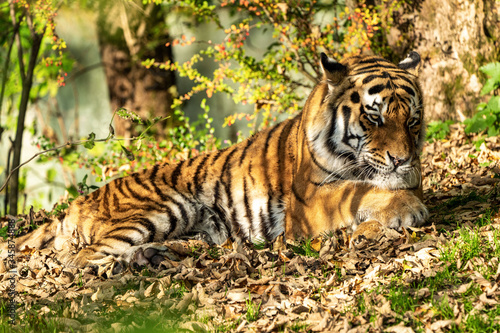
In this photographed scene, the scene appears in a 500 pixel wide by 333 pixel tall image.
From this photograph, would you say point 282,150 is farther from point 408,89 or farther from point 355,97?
point 408,89

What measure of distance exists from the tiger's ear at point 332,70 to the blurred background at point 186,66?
131 centimetres

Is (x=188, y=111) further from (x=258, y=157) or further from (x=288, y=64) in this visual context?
(x=258, y=157)

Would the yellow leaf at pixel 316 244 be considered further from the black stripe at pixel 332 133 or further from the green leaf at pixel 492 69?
the green leaf at pixel 492 69

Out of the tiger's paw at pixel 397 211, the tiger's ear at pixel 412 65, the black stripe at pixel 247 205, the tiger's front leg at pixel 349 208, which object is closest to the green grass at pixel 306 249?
the tiger's front leg at pixel 349 208

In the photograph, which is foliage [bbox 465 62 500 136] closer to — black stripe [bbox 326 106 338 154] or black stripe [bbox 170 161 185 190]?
black stripe [bbox 326 106 338 154]

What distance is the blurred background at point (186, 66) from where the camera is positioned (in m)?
6.35

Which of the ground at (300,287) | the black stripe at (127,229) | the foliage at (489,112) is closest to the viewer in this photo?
the ground at (300,287)

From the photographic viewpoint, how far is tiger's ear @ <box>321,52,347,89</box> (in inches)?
151

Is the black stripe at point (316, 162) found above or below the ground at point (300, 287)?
above

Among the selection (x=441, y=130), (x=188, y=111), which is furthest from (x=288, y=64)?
(x=188, y=111)

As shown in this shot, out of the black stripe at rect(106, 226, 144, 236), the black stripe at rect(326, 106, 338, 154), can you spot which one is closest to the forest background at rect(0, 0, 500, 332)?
the black stripe at rect(106, 226, 144, 236)

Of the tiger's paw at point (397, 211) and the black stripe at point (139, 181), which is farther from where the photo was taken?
the black stripe at point (139, 181)

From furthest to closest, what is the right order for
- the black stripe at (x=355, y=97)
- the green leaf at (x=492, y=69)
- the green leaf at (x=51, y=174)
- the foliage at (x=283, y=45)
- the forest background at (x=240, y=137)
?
the green leaf at (x=51, y=174) < the foliage at (x=283, y=45) < the green leaf at (x=492, y=69) < the black stripe at (x=355, y=97) < the forest background at (x=240, y=137)

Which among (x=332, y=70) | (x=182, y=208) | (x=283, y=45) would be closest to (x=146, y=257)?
(x=182, y=208)
